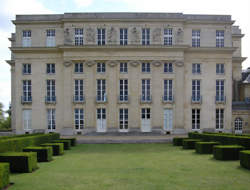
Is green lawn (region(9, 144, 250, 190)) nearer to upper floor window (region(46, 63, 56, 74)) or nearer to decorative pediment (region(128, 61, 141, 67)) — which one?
decorative pediment (region(128, 61, 141, 67))

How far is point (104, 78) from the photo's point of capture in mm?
33625

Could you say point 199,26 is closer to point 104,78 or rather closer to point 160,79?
point 160,79

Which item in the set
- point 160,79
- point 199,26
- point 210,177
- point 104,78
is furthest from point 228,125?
point 210,177

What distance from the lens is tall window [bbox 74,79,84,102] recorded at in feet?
110

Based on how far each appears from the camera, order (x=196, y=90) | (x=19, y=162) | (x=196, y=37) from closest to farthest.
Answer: (x=19, y=162), (x=196, y=90), (x=196, y=37)

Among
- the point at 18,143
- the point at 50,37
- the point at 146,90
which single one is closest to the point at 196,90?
the point at 146,90

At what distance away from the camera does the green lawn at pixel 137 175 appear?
9812 millimetres

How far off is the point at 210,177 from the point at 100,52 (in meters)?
25.5

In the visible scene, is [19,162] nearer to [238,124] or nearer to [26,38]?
[26,38]

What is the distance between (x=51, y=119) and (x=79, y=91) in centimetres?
560

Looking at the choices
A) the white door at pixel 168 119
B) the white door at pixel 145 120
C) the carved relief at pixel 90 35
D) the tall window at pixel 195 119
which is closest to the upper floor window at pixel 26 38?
the carved relief at pixel 90 35

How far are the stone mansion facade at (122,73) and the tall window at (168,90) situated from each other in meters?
0.08

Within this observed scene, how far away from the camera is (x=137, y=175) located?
11.5 meters

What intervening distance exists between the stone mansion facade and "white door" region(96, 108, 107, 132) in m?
0.14
